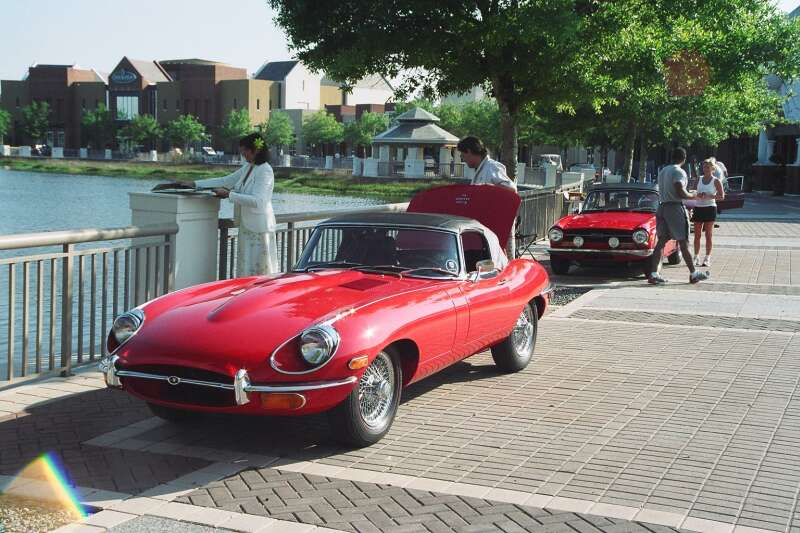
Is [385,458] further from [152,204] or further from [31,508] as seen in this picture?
[152,204]

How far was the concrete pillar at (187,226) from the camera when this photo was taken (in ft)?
28.6

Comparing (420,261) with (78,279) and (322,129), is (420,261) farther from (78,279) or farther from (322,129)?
(322,129)

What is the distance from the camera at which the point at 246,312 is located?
19.9 feet

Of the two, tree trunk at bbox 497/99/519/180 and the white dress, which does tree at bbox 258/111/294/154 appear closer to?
tree trunk at bbox 497/99/519/180

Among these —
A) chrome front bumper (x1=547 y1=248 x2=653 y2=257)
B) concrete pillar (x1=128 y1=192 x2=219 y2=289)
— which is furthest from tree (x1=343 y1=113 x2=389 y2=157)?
concrete pillar (x1=128 y1=192 x2=219 y2=289)

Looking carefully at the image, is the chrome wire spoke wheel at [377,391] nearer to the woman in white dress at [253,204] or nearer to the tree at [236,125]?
the woman in white dress at [253,204]

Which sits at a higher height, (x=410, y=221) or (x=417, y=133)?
(x=417, y=133)

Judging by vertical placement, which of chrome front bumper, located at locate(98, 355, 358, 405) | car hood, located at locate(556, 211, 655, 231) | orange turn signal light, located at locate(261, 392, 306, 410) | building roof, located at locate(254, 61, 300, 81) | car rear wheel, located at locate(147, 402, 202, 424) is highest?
building roof, located at locate(254, 61, 300, 81)

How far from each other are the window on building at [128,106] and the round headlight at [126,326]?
123 metres

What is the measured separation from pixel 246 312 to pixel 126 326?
0.78 m

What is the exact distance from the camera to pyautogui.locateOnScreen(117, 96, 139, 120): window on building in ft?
410

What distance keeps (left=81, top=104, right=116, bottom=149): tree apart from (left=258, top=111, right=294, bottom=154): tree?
21592 millimetres

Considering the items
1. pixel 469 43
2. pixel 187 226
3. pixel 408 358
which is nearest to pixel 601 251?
pixel 469 43

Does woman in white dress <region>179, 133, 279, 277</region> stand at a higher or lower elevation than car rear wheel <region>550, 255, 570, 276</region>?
higher
